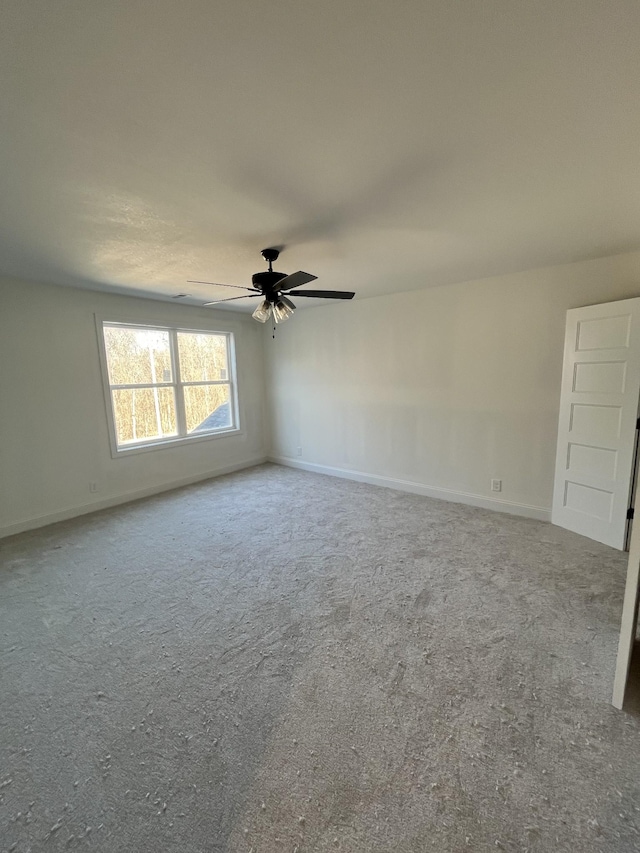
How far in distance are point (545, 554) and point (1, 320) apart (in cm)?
532

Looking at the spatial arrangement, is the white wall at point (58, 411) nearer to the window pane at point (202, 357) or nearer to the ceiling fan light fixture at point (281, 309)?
the window pane at point (202, 357)

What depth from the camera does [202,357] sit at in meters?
5.18

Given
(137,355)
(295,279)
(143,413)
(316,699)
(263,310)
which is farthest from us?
(143,413)

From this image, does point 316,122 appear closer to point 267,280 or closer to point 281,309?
point 267,280

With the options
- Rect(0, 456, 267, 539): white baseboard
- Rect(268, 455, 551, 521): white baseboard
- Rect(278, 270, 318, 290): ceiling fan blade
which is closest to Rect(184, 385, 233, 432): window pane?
Rect(0, 456, 267, 539): white baseboard

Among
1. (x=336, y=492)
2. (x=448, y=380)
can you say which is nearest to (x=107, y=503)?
(x=336, y=492)

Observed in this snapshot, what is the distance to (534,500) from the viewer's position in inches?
141

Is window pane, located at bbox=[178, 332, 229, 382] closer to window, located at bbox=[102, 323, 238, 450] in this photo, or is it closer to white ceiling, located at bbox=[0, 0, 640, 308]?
window, located at bbox=[102, 323, 238, 450]

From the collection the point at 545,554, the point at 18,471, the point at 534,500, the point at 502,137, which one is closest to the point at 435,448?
the point at 534,500

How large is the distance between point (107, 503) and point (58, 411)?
1.19 meters

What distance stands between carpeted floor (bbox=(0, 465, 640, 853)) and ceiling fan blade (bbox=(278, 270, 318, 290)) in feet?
6.96

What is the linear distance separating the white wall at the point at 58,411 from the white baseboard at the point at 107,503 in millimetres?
11

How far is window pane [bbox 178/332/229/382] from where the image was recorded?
16.2 feet

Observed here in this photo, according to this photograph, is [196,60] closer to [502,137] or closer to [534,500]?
[502,137]
